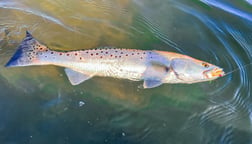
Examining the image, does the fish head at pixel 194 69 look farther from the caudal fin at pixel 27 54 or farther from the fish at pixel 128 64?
the caudal fin at pixel 27 54

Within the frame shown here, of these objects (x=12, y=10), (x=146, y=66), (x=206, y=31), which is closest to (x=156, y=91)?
(x=146, y=66)

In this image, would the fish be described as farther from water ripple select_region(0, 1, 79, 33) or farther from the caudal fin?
water ripple select_region(0, 1, 79, 33)

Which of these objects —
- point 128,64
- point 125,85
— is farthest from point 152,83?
point 125,85

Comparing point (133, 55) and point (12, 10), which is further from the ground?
point (133, 55)

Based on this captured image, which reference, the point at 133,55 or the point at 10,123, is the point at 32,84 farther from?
the point at 133,55

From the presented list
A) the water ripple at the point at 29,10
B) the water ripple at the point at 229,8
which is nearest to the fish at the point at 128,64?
the water ripple at the point at 29,10
